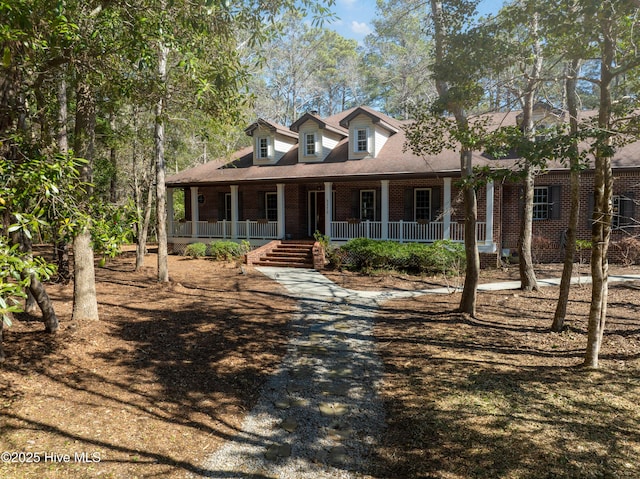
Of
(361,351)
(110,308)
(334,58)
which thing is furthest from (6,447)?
(334,58)

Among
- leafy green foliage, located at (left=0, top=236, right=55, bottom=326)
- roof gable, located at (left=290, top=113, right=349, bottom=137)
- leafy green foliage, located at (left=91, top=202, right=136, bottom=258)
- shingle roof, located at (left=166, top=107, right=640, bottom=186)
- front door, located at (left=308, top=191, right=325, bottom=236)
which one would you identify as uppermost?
roof gable, located at (left=290, top=113, right=349, bottom=137)

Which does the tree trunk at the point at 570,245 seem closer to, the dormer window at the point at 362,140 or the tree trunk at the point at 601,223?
the tree trunk at the point at 601,223

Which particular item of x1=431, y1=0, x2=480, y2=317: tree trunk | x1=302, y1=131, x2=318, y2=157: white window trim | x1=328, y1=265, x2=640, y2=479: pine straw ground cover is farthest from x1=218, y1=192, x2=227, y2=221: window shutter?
x1=431, y1=0, x2=480, y2=317: tree trunk

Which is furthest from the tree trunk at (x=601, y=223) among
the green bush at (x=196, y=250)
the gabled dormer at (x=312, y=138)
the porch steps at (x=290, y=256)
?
the green bush at (x=196, y=250)

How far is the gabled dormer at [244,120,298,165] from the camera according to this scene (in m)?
20.5

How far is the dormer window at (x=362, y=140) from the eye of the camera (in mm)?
18461

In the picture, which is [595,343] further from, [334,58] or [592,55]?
[334,58]

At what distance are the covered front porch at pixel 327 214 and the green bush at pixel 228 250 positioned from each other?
133cm

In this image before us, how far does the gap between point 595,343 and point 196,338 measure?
6041 mm

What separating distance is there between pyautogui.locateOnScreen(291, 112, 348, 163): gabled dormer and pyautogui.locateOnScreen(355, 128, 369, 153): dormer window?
1737mm

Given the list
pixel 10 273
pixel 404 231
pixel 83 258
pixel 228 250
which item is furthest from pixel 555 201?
pixel 10 273

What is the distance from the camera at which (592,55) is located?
6.88 m

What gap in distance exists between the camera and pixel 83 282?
7383mm

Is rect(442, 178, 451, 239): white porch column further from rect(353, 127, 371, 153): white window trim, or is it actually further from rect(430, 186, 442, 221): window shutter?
rect(353, 127, 371, 153): white window trim
